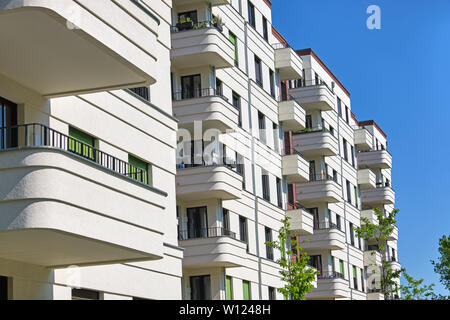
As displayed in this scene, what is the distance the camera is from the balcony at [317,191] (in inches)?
1959

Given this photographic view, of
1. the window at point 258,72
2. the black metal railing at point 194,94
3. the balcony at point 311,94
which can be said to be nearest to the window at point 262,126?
the window at point 258,72

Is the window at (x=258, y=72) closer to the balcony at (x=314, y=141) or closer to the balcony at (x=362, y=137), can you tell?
the balcony at (x=314, y=141)

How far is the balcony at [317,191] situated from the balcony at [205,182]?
16.3 m

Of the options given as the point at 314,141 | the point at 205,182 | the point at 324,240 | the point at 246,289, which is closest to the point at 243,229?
the point at 246,289

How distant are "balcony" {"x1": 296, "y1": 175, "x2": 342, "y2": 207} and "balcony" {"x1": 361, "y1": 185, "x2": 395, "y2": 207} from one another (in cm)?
1442

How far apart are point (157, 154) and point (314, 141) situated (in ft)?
86.9

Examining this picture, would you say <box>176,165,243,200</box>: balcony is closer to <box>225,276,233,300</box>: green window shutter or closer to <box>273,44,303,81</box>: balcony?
<box>225,276,233,300</box>: green window shutter

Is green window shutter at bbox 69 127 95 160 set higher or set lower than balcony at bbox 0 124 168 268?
higher

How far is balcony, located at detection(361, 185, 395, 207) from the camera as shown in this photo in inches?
2527

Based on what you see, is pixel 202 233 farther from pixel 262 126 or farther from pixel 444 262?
pixel 444 262

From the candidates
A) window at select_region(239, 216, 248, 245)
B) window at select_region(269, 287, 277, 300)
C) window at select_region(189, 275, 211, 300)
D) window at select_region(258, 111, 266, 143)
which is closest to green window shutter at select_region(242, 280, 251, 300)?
window at select_region(239, 216, 248, 245)

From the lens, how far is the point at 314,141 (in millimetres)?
50219

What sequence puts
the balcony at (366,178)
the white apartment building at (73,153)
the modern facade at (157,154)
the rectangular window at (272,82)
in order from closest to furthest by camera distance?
the white apartment building at (73,153) → the modern facade at (157,154) → the rectangular window at (272,82) → the balcony at (366,178)

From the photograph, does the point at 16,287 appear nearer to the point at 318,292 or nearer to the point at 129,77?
the point at 129,77
